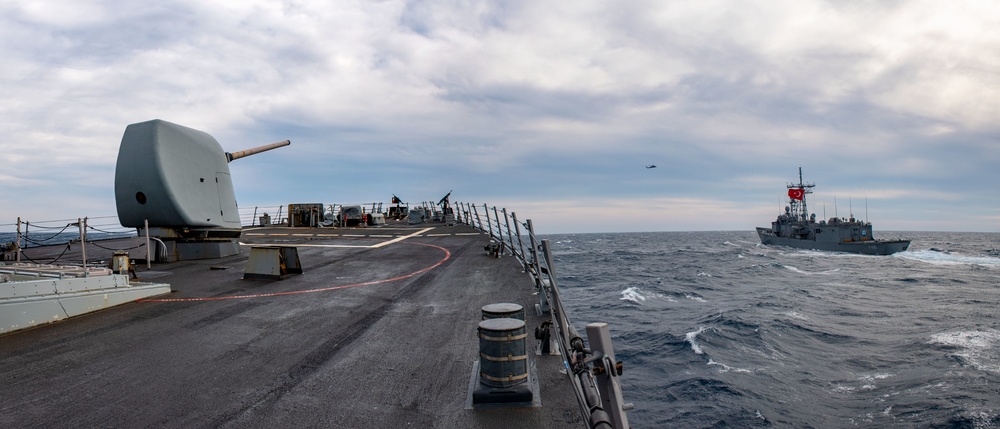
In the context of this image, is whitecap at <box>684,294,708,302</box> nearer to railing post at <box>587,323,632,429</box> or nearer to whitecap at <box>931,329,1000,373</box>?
whitecap at <box>931,329,1000,373</box>

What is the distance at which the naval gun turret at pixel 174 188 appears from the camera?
14.3 metres

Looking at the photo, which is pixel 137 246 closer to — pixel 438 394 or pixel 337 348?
pixel 337 348

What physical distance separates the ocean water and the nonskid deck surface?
8016 millimetres

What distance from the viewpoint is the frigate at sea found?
4.36 m

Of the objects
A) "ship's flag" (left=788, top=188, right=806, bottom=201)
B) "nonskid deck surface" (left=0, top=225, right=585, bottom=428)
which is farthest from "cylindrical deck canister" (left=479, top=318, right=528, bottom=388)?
"ship's flag" (left=788, top=188, right=806, bottom=201)

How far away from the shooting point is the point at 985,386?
14.3m

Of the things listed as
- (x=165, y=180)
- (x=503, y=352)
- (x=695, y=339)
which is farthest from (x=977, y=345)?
(x=165, y=180)

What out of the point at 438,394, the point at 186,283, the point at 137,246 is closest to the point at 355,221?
the point at 137,246

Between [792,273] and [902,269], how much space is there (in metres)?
14.2

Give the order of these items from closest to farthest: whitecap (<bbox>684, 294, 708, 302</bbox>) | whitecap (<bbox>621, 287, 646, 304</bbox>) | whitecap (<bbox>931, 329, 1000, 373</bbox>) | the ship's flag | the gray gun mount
Answer: the gray gun mount
whitecap (<bbox>931, 329, 1000, 373</bbox>)
whitecap (<bbox>621, 287, 646, 304</bbox>)
whitecap (<bbox>684, 294, 708, 302</bbox>)
the ship's flag

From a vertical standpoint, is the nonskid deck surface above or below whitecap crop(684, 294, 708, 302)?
above

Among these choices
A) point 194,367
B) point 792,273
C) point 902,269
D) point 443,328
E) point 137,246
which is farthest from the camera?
point 902,269

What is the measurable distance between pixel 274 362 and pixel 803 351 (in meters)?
19.4

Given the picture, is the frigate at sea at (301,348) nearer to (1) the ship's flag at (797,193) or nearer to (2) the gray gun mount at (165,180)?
(2) the gray gun mount at (165,180)
